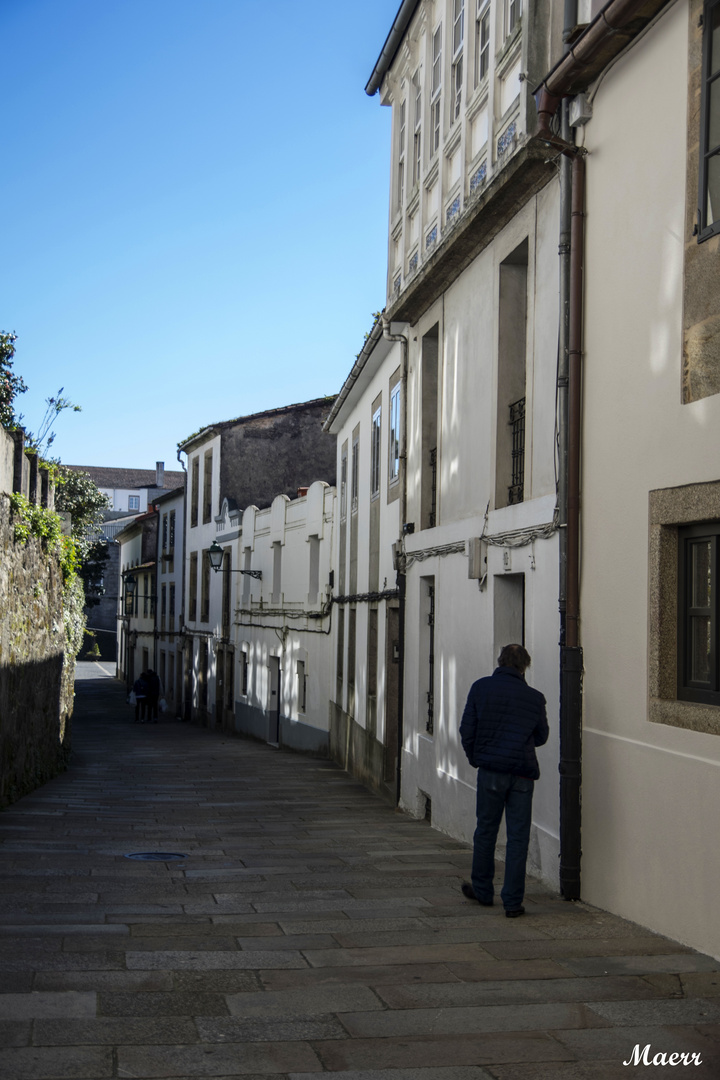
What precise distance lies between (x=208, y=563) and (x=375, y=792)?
→ 2221cm

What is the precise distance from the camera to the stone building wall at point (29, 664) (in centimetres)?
1262

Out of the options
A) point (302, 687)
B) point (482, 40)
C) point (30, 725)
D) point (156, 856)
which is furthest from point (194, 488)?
point (156, 856)

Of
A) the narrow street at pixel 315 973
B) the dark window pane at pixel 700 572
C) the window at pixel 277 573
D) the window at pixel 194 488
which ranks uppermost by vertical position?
the window at pixel 194 488

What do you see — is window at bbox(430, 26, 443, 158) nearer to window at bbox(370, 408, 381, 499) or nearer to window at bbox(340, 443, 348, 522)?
window at bbox(370, 408, 381, 499)

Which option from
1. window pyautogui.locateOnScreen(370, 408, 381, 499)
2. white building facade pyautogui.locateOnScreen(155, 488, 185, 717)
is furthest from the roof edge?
white building facade pyautogui.locateOnScreen(155, 488, 185, 717)

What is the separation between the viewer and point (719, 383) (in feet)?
20.1

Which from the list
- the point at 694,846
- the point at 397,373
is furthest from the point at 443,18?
the point at 694,846

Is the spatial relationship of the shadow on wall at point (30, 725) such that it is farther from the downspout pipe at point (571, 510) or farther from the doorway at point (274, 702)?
the doorway at point (274, 702)

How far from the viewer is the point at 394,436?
626 inches

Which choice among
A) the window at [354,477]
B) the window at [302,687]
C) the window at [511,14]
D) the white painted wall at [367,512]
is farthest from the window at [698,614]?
the window at [302,687]

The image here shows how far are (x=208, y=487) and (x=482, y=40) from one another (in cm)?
2830

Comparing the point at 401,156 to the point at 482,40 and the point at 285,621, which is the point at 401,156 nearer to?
the point at 482,40

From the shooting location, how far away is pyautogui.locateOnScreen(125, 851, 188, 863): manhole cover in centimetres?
920

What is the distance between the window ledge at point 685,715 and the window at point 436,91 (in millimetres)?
8307
